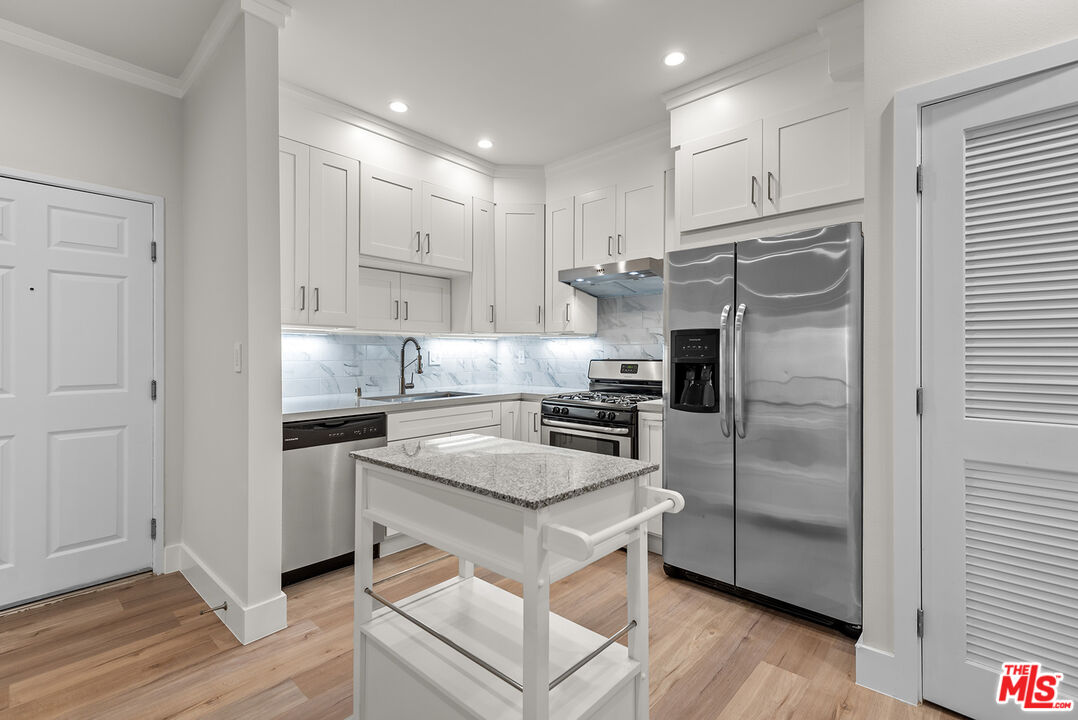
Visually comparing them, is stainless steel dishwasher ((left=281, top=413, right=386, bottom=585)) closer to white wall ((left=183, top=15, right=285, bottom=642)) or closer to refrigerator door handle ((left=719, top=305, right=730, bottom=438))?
white wall ((left=183, top=15, right=285, bottom=642))

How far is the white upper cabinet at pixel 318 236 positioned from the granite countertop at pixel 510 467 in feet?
5.35

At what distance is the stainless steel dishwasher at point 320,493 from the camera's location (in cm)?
263

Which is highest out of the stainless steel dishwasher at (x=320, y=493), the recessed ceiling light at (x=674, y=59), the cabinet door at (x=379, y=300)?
the recessed ceiling light at (x=674, y=59)

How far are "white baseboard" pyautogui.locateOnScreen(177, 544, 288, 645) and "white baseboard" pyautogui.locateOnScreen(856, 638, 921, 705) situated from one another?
2.33 metres

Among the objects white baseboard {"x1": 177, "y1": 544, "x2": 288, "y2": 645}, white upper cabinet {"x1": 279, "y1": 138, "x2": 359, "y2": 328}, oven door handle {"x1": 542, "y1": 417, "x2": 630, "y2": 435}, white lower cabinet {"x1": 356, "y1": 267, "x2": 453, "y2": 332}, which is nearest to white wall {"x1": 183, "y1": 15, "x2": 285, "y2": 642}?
white baseboard {"x1": 177, "y1": 544, "x2": 288, "y2": 645}

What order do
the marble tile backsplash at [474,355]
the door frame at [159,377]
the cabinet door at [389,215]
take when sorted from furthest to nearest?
1. the marble tile backsplash at [474,355]
2. the cabinet door at [389,215]
3. the door frame at [159,377]

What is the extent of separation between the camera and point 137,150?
2752 millimetres

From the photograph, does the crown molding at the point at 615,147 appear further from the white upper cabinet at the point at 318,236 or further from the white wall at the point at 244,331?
the white wall at the point at 244,331

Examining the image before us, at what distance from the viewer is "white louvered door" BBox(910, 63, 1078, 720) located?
4.98 ft

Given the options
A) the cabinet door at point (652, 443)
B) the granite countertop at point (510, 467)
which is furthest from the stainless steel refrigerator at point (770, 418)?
the granite countertop at point (510, 467)

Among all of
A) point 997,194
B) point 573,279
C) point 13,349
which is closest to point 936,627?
point 997,194

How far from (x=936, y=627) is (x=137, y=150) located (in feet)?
13.8

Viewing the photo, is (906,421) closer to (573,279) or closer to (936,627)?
(936,627)

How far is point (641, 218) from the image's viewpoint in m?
3.46
